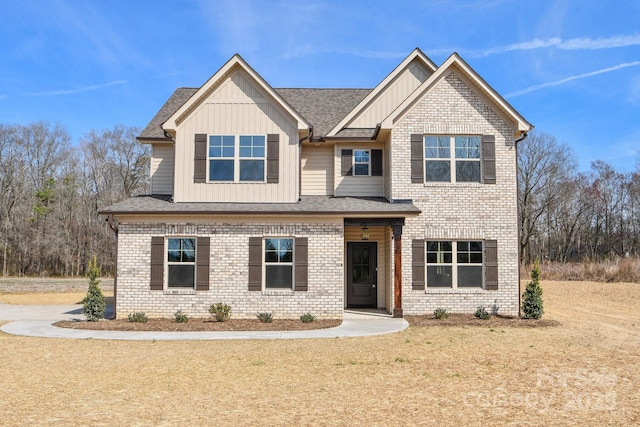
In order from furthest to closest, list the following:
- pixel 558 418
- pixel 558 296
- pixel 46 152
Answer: pixel 46 152 < pixel 558 296 < pixel 558 418

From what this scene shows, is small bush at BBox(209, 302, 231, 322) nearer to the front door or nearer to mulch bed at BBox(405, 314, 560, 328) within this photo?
the front door

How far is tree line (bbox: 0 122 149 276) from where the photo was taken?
4147cm

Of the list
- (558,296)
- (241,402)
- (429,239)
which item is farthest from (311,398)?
(558,296)

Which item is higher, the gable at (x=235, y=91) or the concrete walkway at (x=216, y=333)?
the gable at (x=235, y=91)

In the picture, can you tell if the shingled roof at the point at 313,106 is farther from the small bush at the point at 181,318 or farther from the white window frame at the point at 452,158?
the small bush at the point at 181,318

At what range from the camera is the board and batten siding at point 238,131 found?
15.1m

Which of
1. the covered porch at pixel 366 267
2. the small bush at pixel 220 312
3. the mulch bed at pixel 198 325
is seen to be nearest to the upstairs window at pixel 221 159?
the small bush at pixel 220 312

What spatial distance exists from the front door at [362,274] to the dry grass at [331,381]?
4474 mm

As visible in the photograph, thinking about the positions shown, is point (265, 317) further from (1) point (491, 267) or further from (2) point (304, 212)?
(1) point (491, 267)

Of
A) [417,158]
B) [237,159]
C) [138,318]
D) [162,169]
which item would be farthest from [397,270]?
[162,169]

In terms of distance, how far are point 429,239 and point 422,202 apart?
3.80 ft

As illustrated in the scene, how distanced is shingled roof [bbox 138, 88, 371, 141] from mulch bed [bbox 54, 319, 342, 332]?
6082 mm

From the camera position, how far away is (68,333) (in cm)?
1175

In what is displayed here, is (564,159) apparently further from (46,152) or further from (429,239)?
(46,152)
